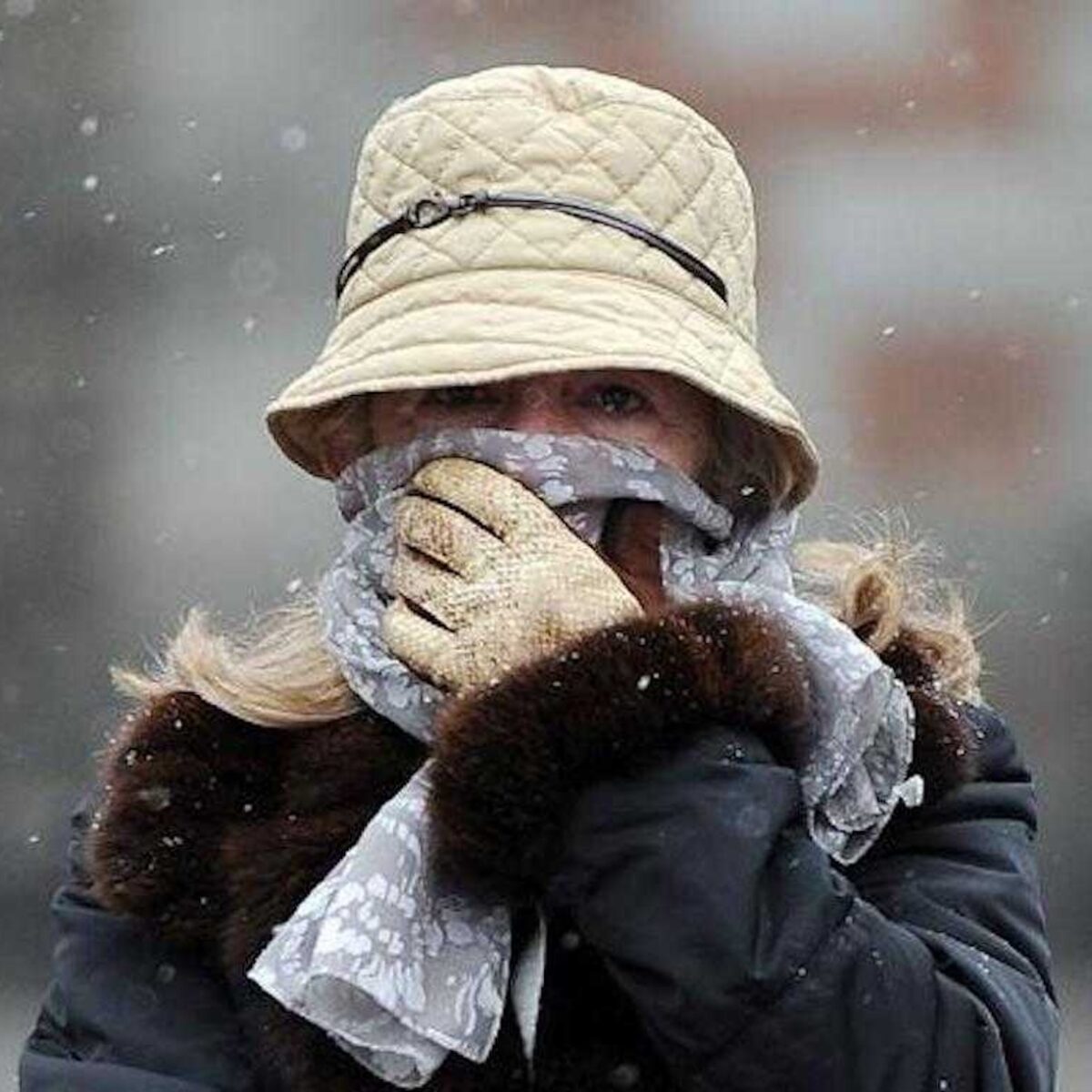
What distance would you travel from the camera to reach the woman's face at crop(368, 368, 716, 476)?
265 cm

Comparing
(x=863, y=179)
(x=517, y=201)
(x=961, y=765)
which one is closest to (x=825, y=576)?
(x=961, y=765)

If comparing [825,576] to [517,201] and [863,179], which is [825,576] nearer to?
[517,201]

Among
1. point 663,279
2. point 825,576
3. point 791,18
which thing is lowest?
point 791,18

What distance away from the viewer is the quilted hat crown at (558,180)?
266 cm

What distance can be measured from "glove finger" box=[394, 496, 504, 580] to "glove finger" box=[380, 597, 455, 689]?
5 cm

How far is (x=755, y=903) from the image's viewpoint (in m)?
2.33

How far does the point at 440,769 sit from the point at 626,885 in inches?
7.2

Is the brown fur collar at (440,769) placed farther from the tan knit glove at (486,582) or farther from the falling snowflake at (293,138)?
the falling snowflake at (293,138)

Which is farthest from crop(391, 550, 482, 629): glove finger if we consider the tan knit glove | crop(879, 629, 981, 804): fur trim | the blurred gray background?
the blurred gray background

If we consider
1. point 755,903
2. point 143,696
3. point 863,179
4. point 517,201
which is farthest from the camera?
point 863,179

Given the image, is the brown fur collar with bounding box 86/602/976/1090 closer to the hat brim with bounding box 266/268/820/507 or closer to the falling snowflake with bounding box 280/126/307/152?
the hat brim with bounding box 266/268/820/507

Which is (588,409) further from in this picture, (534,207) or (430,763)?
(430,763)

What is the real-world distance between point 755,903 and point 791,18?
19.2ft

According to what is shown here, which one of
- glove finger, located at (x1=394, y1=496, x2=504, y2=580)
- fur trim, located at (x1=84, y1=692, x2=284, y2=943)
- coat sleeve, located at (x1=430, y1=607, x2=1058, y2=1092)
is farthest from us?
fur trim, located at (x1=84, y1=692, x2=284, y2=943)
